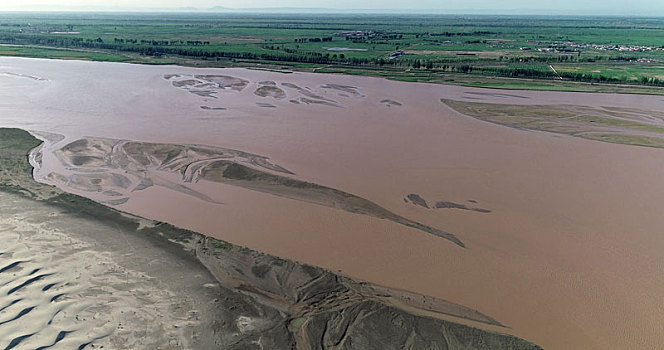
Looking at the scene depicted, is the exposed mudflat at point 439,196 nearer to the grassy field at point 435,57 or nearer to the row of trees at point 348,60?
the grassy field at point 435,57

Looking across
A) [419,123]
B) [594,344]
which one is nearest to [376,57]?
[419,123]

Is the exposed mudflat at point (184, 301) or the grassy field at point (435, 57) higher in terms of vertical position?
the grassy field at point (435, 57)

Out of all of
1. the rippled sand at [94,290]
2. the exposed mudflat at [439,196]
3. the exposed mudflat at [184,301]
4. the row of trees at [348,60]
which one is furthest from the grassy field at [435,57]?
the rippled sand at [94,290]

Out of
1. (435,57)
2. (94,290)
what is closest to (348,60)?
(435,57)

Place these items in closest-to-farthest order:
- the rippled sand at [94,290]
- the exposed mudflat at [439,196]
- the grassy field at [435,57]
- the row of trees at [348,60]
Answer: the rippled sand at [94,290]
the exposed mudflat at [439,196]
the grassy field at [435,57]
the row of trees at [348,60]

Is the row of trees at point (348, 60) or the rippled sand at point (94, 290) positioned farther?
the row of trees at point (348, 60)

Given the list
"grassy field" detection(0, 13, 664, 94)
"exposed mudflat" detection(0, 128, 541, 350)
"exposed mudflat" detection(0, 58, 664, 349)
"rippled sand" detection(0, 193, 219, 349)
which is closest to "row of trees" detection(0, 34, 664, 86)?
"grassy field" detection(0, 13, 664, 94)

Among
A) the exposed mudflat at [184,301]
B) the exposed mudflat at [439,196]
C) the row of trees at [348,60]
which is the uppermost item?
the row of trees at [348,60]

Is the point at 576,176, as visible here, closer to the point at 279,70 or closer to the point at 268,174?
the point at 268,174
